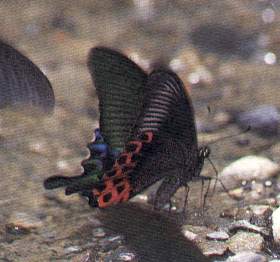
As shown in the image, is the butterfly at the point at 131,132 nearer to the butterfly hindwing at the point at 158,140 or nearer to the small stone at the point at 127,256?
the butterfly hindwing at the point at 158,140

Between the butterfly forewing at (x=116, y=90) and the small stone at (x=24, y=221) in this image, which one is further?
the small stone at (x=24, y=221)

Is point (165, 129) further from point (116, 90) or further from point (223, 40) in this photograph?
point (223, 40)

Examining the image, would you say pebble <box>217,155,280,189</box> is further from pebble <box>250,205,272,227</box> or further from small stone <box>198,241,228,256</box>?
small stone <box>198,241,228,256</box>

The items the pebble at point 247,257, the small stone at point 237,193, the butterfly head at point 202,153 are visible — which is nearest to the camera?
the pebble at point 247,257

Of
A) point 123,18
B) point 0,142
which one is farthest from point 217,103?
point 0,142

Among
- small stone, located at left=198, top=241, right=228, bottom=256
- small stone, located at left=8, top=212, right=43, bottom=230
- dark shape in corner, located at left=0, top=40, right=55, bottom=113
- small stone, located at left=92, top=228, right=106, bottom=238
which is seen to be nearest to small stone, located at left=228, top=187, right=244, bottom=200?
small stone, located at left=198, top=241, right=228, bottom=256

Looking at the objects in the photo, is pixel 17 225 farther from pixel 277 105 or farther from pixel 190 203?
pixel 277 105

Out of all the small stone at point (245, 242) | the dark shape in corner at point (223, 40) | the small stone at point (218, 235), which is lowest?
the small stone at point (218, 235)

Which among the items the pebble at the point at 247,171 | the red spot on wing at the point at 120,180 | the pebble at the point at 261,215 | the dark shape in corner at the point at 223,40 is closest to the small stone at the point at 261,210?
the pebble at the point at 261,215
